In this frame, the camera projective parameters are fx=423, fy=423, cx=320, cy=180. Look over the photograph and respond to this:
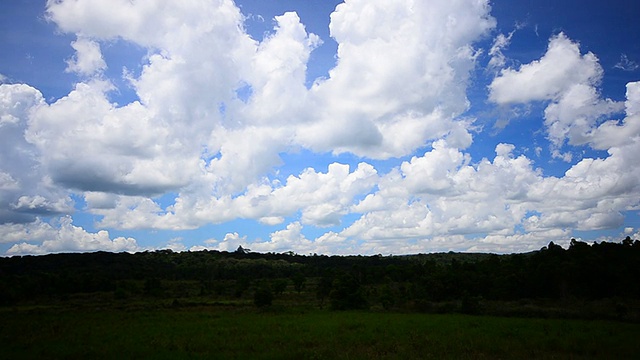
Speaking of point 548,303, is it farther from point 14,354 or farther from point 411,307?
point 14,354

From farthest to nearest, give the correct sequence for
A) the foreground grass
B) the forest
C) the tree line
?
Result: 1. the tree line
2. the forest
3. the foreground grass

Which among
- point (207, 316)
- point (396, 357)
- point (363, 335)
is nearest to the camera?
point (396, 357)

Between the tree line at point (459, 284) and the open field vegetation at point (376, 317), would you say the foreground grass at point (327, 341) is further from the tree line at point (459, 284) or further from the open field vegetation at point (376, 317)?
the tree line at point (459, 284)

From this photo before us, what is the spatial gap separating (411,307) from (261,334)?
3515 cm

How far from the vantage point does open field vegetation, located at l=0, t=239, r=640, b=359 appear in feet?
86.2

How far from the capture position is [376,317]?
48375mm

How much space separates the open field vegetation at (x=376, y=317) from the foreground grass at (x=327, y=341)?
0.26ft

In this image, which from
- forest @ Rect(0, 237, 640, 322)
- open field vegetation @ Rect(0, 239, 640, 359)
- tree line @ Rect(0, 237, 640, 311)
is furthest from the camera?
tree line @ Rect(0, 237, 640, 311)

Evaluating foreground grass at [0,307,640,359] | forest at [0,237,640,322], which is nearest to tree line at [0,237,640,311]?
forest at [0,237,640,322]

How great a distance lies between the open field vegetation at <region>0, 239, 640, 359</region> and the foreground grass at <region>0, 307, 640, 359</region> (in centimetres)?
8

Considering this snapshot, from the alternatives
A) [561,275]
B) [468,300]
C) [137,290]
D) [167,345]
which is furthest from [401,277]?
[167,345]

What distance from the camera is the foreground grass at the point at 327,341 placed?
80.3ft

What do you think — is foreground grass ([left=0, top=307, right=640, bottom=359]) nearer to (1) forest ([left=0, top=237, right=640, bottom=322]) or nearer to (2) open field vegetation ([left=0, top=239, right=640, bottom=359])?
(2) open field vegetation ([left=0, top=239, right=640, bottom=359])

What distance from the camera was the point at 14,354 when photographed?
24531 millimetres
